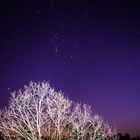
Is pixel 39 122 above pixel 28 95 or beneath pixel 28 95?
beneath

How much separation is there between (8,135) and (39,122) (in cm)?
254

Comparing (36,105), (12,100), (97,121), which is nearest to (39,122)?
(36,105)

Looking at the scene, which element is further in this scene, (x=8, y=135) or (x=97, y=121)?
(x=97, y=121)

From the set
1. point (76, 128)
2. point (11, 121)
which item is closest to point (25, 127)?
point (11, 121)

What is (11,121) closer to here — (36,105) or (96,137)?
(36,105)

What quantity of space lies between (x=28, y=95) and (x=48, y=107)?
5.72 ft

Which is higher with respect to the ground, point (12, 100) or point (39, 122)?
point (12, 100)

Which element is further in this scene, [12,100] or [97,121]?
[97,121]

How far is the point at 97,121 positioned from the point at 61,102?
3.80m

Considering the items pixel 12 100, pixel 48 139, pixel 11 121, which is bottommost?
pixel 48 139

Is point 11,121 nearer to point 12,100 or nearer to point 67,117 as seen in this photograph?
point 12,100

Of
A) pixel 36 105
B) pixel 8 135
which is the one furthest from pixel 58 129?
pixel 8 135

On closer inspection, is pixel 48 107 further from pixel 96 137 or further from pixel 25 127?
pixel 96 137

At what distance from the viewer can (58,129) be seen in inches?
827
